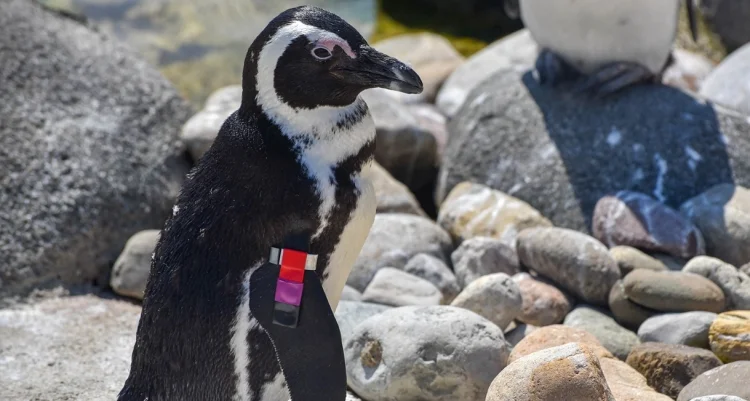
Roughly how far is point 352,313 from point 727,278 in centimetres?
116

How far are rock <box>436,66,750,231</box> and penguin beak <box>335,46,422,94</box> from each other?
6.12 feet

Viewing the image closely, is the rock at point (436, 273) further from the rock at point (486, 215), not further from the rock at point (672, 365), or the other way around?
the rock at point (672, 365)

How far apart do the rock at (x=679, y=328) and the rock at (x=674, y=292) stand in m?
0.05

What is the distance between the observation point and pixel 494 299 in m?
2.89

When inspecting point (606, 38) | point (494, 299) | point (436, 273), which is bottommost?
point (436, 273)

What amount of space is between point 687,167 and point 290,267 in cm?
224

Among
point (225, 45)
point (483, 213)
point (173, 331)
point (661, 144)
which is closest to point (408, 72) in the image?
point (173, 331)

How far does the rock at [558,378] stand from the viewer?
7.09ft

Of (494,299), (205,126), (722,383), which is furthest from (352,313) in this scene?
(205,126)

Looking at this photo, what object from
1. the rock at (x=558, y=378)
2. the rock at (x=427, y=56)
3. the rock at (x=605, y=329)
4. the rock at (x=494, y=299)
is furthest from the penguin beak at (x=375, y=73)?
the rock at (x=427, y=56)

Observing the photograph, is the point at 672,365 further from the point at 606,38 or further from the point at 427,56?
the point at 427,56

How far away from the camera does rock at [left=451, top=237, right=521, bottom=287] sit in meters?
3.39

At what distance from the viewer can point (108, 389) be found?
274 cm

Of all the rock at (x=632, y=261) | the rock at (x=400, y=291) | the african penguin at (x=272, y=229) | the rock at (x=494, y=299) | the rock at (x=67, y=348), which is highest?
the african penguin at (x=272, y=229)
